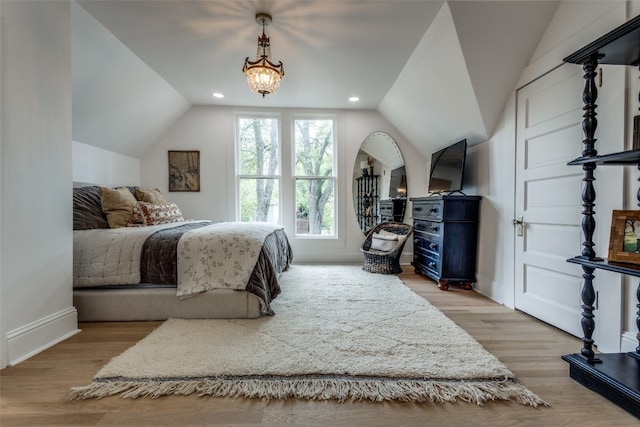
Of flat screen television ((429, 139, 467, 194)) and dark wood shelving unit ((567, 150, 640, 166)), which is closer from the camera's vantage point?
dark wood shelving unit ((567, 150, 640, 166))

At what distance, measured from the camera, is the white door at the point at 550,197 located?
6.08 ft

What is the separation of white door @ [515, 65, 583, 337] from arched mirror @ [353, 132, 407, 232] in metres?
1.93

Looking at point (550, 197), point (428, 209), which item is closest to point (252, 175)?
point (428, 209)

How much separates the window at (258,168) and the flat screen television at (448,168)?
2.32 meters

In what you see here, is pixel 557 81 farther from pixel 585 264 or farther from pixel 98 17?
pixel 98 17

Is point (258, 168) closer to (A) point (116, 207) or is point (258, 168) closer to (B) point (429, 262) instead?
(A) point (116, 207)

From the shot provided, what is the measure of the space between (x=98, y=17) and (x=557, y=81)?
3633 millimetres

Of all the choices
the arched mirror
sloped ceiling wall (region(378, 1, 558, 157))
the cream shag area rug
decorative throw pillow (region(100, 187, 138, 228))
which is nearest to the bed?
the cream shag area rug

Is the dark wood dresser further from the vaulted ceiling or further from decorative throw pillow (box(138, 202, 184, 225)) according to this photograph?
decorative throw pillow (box(138, 202, 184, 225))

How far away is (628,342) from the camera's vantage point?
1.49 meters

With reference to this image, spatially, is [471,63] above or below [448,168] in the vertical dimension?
above

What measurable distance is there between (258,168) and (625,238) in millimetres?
3960

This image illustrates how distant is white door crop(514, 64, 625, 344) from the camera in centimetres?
158

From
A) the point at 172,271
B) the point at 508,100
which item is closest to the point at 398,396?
the point at 172,271
